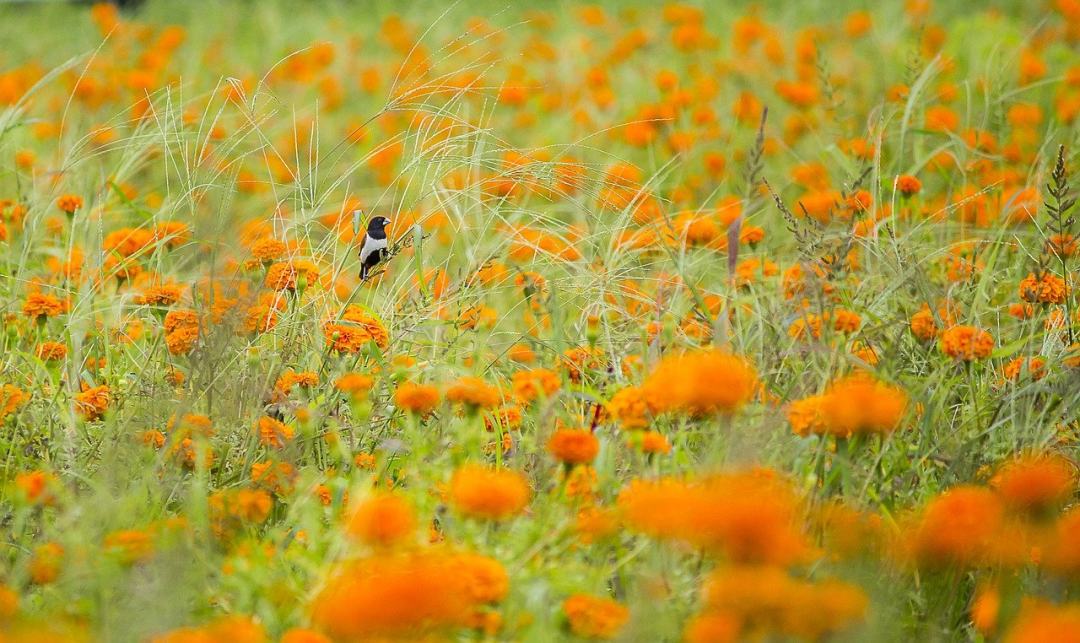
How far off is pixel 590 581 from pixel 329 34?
5564 millimetres

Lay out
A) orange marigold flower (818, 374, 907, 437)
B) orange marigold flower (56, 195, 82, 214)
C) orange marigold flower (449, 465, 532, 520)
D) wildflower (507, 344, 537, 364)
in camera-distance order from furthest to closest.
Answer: orange marigold flower (56, 195, 82, 214) < wildflower (507, 344, 537, 364) < orange marigold flower (818, 374, 907, 437) < orange marigold flower (449, 465, 532, 520)

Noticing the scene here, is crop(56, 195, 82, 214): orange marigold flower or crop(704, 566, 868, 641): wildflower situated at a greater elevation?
crop(56, 195, 82, 214): orange marigold flower

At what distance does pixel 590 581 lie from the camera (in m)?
1.33

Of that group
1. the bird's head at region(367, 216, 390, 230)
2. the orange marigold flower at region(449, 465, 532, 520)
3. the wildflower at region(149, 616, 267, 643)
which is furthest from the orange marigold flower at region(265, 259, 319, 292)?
the wildflower at region(149, 616, 267, 643)

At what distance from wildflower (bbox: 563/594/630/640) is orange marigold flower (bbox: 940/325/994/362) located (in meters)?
0.75

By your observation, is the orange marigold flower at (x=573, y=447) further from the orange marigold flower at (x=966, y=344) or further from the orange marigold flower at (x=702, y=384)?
the orange marigold flower at (x=966, y=344)

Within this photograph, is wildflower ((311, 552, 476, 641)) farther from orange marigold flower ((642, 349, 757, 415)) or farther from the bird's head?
the bird's head

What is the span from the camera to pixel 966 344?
1.70 metres

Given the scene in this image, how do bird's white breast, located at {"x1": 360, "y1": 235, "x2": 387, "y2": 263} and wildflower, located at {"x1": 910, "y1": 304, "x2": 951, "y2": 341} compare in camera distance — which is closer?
wildflower, located at {"x1": 910, "y1": 304, "x2": 951, "y2": 341}

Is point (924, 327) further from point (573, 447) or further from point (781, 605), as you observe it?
point (781, 605)

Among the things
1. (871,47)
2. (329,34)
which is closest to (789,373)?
(871,47)

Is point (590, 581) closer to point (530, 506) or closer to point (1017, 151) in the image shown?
point (530, 506)

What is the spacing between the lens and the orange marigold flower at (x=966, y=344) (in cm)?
169

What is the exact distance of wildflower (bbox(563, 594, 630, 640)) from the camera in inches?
47.3
